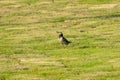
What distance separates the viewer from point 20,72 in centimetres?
3712

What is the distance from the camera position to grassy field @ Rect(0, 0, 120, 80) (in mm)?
36719

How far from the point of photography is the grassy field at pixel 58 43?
120 ft

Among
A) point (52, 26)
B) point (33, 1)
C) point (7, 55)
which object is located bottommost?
point (33, 1)

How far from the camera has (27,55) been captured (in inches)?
1793

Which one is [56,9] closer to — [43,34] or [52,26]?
[52,26]

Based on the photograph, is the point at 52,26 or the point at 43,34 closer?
the point at 43,34

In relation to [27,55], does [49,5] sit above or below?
below

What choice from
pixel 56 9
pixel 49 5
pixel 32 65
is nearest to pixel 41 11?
pixel 56 9

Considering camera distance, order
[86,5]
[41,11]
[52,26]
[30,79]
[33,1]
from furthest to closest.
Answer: [33,1]
[86,5]
[41,11]
[52,26]
[30,79]

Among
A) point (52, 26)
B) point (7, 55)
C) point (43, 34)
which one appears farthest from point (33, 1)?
point (7, 55)

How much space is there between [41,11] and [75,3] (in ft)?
46.6

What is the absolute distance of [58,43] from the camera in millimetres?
53188

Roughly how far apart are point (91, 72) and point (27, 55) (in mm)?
10932

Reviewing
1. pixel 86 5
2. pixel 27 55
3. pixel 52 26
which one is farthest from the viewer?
pixel 86 5
